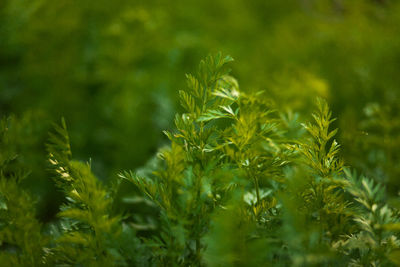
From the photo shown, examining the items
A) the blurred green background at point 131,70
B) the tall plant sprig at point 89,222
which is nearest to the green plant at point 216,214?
the tall plant sprig at point 89,222

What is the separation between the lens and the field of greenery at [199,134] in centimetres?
39

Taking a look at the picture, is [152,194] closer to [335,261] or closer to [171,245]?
[171,245]

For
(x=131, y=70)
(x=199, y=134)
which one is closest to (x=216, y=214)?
(x=199, y=134)

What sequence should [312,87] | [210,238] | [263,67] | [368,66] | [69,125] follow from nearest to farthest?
1. [210,238]
2. [312,87]
3. [368,66]
4. [69,125]
5. [263,67]

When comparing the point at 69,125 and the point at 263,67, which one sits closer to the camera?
the point at 69,125

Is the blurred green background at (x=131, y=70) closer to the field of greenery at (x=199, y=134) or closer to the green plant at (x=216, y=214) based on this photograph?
the field of greenery at (x=199, y=134)

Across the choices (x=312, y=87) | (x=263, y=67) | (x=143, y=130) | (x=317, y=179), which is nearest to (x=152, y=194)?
(x=317, y=179)

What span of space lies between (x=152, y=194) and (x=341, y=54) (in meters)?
1.30

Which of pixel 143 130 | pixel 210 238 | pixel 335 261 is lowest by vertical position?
pixel 143 130

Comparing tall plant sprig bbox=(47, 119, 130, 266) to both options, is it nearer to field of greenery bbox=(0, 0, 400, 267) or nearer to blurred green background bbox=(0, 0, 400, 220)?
field of greenery bbox=(0, 0, 400, 267)

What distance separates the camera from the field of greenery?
15.4 inches

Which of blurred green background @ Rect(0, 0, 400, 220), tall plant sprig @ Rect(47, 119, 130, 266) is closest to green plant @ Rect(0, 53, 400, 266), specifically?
tall plant sprig @ Rect(47, 119, 130, 266)

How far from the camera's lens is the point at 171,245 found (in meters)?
0.39

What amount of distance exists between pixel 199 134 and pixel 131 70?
3.61ft
